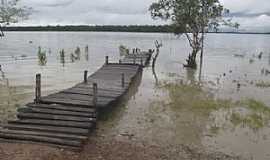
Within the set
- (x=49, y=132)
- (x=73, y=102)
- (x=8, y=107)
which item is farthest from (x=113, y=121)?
(x=8, y=107)

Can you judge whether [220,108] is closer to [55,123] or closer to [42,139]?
[55,123]

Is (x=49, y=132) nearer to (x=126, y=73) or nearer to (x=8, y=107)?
(x=8, y=107)

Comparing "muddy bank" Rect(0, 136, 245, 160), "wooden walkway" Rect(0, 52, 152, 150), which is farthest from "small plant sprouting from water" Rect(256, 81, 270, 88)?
"muddy bank" Rect(0, 136, 245, 160)

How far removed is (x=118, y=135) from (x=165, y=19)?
90.8 ft

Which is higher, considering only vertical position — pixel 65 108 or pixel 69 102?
pixel 69 102

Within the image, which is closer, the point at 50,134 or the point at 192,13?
the point at 50,134

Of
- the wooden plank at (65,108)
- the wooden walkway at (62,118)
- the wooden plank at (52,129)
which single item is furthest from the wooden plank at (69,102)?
the wooden plank at (52,129)

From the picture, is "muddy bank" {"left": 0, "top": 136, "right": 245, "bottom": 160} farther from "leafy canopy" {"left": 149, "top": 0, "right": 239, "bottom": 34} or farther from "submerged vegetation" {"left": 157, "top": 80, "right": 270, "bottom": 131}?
"leafy canopy" {"left": 149, "top": 0, "right": 239, "bottom": 34}

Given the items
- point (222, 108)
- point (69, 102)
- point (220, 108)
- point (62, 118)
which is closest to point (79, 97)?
A: point (69, 102)

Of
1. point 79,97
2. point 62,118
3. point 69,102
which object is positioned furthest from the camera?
point 79,97

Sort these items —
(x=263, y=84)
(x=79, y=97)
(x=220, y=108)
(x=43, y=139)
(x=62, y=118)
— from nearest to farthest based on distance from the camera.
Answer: (x=43, y=139), (x=62, y=118), (x=79, y=97), (x=220, y=108), (x=263, y=84)

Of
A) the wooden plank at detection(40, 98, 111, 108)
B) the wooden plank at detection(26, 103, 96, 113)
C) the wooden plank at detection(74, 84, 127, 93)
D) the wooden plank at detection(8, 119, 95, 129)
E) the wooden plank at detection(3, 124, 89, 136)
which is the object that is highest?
the wooden plank at detection(74, 84, 127, 93)

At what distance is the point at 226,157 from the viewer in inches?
500

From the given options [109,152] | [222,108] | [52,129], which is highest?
[52,129]
